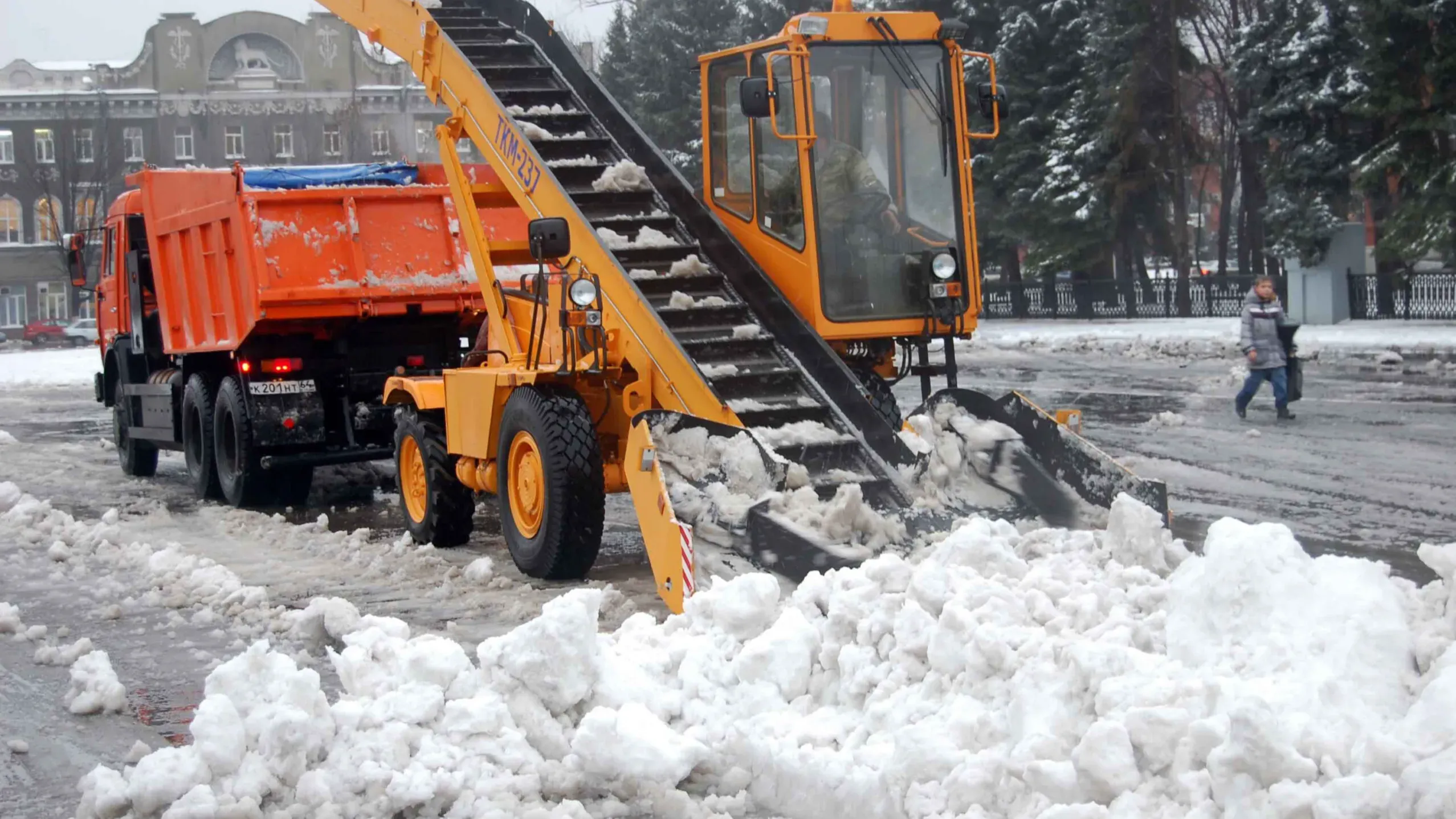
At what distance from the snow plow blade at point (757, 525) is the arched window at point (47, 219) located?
170ft

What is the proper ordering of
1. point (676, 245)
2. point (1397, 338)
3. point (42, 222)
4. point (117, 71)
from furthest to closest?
point (117, 71), point (42, 222), point (1397, 338), point (676, 245)

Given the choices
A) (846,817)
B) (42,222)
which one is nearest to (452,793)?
(846,817)

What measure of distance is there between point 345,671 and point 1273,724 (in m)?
3.03

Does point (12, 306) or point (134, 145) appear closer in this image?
point (134, 145)

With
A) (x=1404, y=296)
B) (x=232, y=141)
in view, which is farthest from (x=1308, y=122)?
(x=232, y=141)

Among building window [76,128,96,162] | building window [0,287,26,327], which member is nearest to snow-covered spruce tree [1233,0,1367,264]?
building window [76,128,96,162]

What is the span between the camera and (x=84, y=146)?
58.0 m

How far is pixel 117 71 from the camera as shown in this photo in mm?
69625

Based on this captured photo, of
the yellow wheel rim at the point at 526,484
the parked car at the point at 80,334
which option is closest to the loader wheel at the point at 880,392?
the yellow wheel rim at the point at 526,484

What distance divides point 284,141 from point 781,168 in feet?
198

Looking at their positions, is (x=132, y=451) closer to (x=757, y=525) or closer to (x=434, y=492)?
(x=434, y=492)

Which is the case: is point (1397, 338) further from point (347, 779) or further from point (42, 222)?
point (42, 222)

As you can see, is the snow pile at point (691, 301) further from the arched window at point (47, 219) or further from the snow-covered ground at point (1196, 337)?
the arched window at point (47, 219)

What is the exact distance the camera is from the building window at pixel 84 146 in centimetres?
5651
